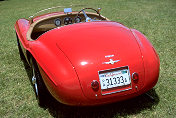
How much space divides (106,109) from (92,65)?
0.78 m

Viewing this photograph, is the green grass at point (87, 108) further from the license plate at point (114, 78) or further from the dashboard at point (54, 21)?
the license plate at point (114, 78)

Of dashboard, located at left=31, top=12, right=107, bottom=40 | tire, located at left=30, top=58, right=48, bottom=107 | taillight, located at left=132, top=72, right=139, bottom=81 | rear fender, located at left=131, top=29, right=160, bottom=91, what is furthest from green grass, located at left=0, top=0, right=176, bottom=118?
taillight, located at left=132, top=72, right=139, bottom=81

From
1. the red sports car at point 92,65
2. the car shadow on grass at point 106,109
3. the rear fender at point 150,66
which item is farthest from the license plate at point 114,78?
the car shadow on grass at point 106,109

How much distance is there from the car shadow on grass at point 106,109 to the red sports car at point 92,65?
258 mm

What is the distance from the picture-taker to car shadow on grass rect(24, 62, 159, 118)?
9.66ft

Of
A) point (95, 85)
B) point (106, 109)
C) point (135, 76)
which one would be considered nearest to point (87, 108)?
point (106, 109)

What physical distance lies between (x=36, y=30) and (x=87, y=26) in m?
1.38

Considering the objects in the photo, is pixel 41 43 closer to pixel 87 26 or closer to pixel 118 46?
pixel 87 26

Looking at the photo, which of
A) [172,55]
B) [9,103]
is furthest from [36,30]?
[172,55]

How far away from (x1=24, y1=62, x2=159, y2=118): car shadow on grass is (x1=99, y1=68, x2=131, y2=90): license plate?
545 mm

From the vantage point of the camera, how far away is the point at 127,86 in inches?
102

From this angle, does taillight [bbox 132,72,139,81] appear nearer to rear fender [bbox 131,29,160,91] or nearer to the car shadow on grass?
rear fender [bbox 131,29,160,91]

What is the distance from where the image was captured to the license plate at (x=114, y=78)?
8.30 ft

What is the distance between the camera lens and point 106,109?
3.03 metres
